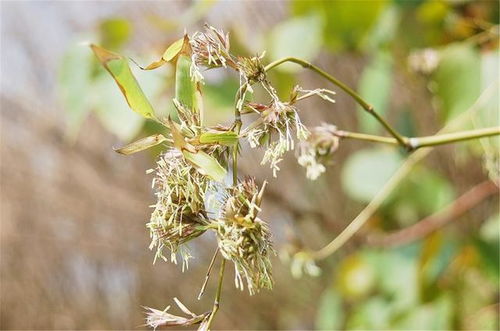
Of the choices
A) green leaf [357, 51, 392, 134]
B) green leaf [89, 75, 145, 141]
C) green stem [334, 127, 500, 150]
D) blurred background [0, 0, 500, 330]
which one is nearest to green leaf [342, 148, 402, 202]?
blurred background [0, 0, 500, 330]

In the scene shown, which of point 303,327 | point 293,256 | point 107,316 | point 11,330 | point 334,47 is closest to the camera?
point 293,256

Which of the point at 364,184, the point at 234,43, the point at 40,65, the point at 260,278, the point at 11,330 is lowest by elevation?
the point at 11,330

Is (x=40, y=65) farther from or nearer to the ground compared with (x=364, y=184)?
farther from the ground

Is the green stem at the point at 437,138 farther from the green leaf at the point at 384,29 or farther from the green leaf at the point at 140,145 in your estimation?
the green leaf at the point at 384,29

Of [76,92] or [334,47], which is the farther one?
[334,47]

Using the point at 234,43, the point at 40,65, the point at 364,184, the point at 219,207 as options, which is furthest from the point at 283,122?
the point at 40,65

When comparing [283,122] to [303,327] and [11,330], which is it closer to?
[303,327]
